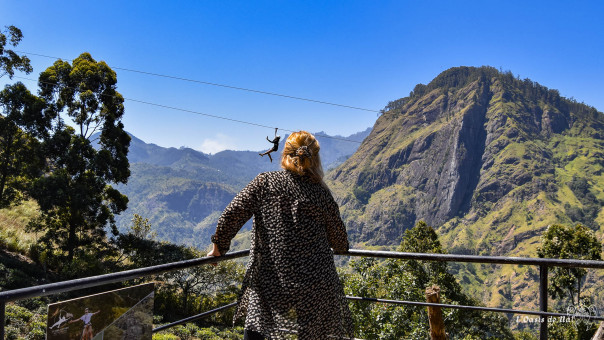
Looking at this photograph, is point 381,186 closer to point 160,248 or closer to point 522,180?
point 522,180

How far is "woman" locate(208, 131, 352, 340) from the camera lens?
1950 millimetres

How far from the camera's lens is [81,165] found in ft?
70.0

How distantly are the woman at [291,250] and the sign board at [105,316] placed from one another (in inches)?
17.9

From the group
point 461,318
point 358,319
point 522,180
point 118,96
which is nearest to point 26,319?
point 358,319

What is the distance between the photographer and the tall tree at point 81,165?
799 inches

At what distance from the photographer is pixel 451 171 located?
174875 millimetres

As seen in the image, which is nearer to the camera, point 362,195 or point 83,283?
point 83,283

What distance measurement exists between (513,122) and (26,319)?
20147 cm

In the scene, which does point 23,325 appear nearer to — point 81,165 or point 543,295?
point 81,165

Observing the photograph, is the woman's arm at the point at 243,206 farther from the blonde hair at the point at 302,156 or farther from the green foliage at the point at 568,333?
the green foliage at the point at 568,333

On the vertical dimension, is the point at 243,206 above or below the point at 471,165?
below

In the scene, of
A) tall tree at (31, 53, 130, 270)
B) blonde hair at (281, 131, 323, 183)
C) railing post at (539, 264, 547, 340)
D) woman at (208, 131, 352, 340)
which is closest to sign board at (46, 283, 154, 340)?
woman at (208, 131, 352, 340)

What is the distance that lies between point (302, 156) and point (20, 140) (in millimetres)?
22975

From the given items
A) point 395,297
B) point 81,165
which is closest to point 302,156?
point 395,297
